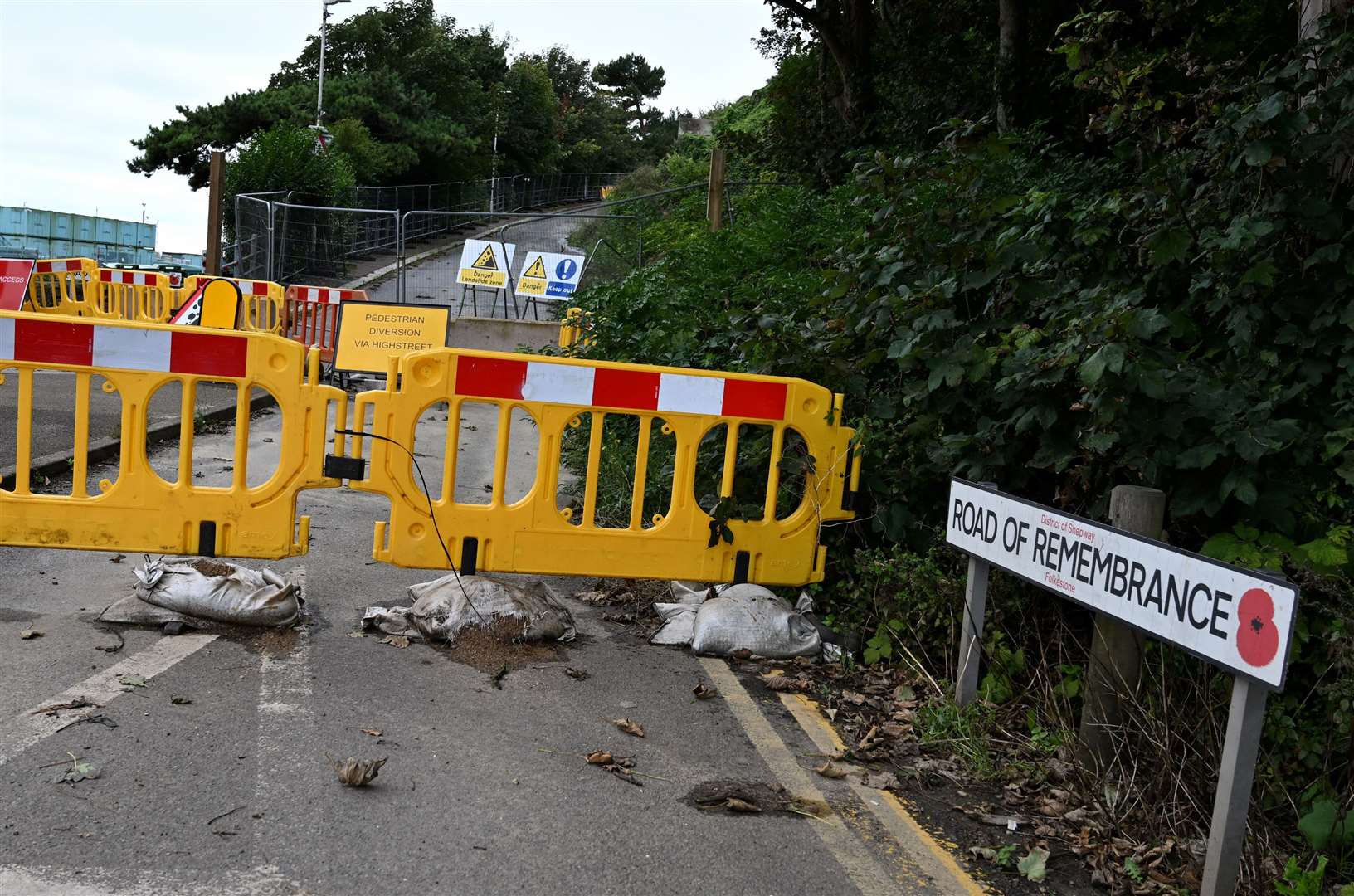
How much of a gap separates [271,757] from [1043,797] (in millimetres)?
2870

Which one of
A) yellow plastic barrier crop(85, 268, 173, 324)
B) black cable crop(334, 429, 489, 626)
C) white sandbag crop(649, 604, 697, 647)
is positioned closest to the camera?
black cable crop(334, 429, 489, 626)

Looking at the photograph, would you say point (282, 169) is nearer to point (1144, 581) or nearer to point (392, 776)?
point (392, 776)

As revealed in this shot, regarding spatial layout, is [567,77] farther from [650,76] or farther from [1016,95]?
[1016,95]

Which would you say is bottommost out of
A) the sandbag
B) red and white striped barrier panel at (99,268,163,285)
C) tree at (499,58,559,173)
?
the sandbag

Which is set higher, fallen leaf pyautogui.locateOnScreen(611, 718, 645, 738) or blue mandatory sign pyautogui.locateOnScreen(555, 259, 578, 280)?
blue mandatory sign pyautogui.locateOnScreen(555, 259, 578, 280)

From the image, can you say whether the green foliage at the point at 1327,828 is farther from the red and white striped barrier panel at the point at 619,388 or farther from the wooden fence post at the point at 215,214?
the wooden fence post at the point at 215,214

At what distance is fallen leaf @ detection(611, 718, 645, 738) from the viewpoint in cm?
488

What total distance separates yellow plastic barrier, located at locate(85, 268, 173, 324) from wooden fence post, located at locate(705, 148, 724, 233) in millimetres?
9500

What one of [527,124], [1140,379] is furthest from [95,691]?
[527,124]

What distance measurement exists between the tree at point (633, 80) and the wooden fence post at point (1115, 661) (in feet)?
306

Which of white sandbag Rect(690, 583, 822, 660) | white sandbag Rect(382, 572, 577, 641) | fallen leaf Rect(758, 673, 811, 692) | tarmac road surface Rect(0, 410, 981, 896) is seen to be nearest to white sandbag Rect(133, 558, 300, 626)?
tarmac road surface Rect(0, 410, 981, 896)

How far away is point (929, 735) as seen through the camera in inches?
200

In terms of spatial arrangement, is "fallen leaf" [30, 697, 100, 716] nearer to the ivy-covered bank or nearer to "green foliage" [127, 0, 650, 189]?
the ivy-covered bank

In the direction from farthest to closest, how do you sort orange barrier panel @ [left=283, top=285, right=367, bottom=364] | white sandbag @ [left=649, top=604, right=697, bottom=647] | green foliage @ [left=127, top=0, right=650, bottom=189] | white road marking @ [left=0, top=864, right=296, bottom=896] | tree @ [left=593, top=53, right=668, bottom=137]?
tree @ [left=593, top=53, right=668, bottom=137] < green foliage @ [left=127, top=0, right=650, bottom=189] < orange barrier panel @ [left=283, top=285, right=367, bottom=364] < white sandbag @ [left=649, top=604, right=697, bottom=647] < white road marking @ [left=0, top=864, right=296, bottom=896]
